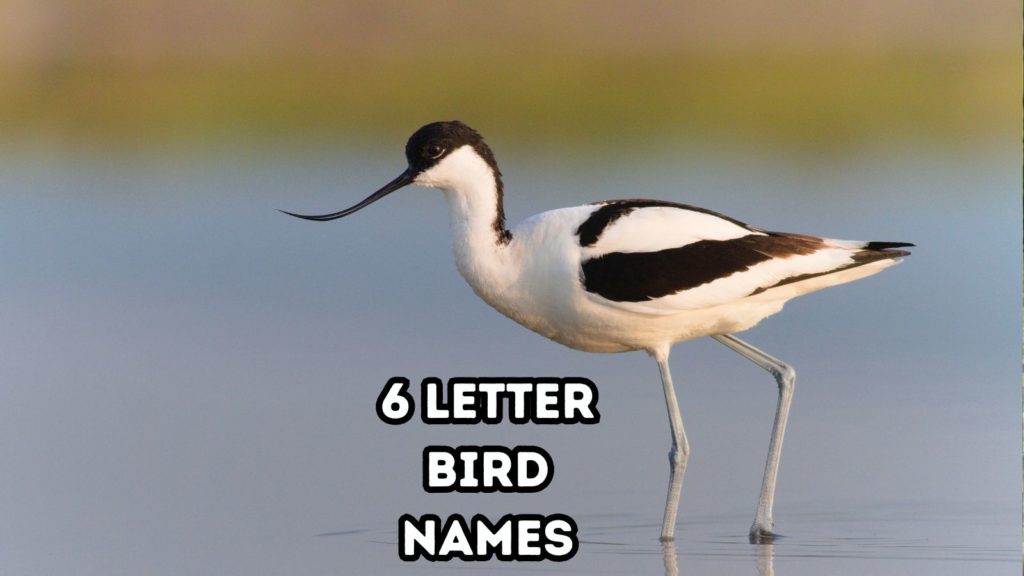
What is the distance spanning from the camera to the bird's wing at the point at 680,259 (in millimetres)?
6812

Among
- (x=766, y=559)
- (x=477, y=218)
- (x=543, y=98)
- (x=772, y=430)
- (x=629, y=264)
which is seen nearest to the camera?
(x=766, y=559)

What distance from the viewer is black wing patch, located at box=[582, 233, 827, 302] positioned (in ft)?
22.3

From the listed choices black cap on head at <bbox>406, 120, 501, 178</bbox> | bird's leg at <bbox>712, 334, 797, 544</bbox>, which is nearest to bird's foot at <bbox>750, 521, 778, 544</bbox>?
bird's leg at <bbox>712, 334, 797, 544</bbox>

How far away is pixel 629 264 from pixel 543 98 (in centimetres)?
1367

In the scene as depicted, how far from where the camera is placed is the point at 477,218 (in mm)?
6941

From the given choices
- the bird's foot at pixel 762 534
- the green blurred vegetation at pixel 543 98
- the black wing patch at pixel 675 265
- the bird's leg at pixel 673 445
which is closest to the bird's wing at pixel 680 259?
the black wing patch at pixel 675 265

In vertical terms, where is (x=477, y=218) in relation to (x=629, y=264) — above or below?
above

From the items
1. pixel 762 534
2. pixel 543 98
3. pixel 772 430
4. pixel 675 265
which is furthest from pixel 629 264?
pixel 543 98

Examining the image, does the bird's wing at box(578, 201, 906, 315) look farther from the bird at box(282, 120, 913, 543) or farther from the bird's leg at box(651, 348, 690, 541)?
the bird's leg at box(651, 348, 690, 541)

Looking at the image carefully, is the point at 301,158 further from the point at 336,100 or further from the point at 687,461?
the point at 687,461

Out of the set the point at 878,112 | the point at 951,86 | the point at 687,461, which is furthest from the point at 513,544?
the point at 951,86

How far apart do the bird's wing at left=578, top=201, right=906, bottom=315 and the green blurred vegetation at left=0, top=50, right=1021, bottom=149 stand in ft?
35.2

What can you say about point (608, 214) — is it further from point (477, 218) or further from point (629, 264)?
point (477, 218)

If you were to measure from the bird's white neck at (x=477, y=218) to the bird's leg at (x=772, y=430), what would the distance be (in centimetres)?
103
